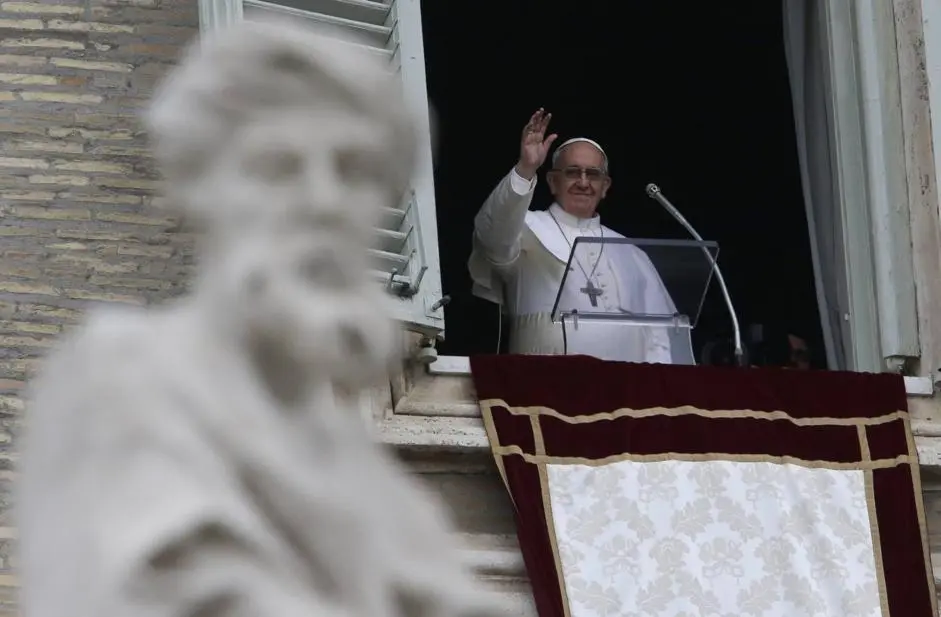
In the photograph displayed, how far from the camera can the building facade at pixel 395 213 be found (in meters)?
6.30

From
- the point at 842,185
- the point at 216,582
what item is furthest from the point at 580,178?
the point at 216,582

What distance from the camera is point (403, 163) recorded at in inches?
92.7

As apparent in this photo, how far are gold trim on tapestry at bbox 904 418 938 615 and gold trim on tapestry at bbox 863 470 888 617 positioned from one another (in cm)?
12

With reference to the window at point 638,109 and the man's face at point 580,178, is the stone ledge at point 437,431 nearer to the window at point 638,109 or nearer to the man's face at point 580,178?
the man's face at point 580,178

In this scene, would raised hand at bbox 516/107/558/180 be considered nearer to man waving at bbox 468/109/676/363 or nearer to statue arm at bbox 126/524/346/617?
man waving at bbox 468/109/676/363

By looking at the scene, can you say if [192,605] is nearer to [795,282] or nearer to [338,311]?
[338,311]

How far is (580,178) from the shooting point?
7961mm

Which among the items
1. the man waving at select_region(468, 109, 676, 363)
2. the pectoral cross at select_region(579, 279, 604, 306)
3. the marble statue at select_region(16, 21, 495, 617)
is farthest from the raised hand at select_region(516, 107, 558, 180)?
the marble statue at select_region(16, 21, 495, 617)

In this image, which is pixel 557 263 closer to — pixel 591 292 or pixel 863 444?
pixel 591 292

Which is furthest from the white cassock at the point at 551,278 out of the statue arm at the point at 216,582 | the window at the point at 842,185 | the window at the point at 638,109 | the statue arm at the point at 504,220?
the statue arm at the point at 216,582

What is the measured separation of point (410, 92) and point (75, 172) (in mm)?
1005

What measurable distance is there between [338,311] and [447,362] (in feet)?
13.8

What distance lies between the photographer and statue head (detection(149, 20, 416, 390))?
7.44 ft

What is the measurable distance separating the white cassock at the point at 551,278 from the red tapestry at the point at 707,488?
0.58 metres
